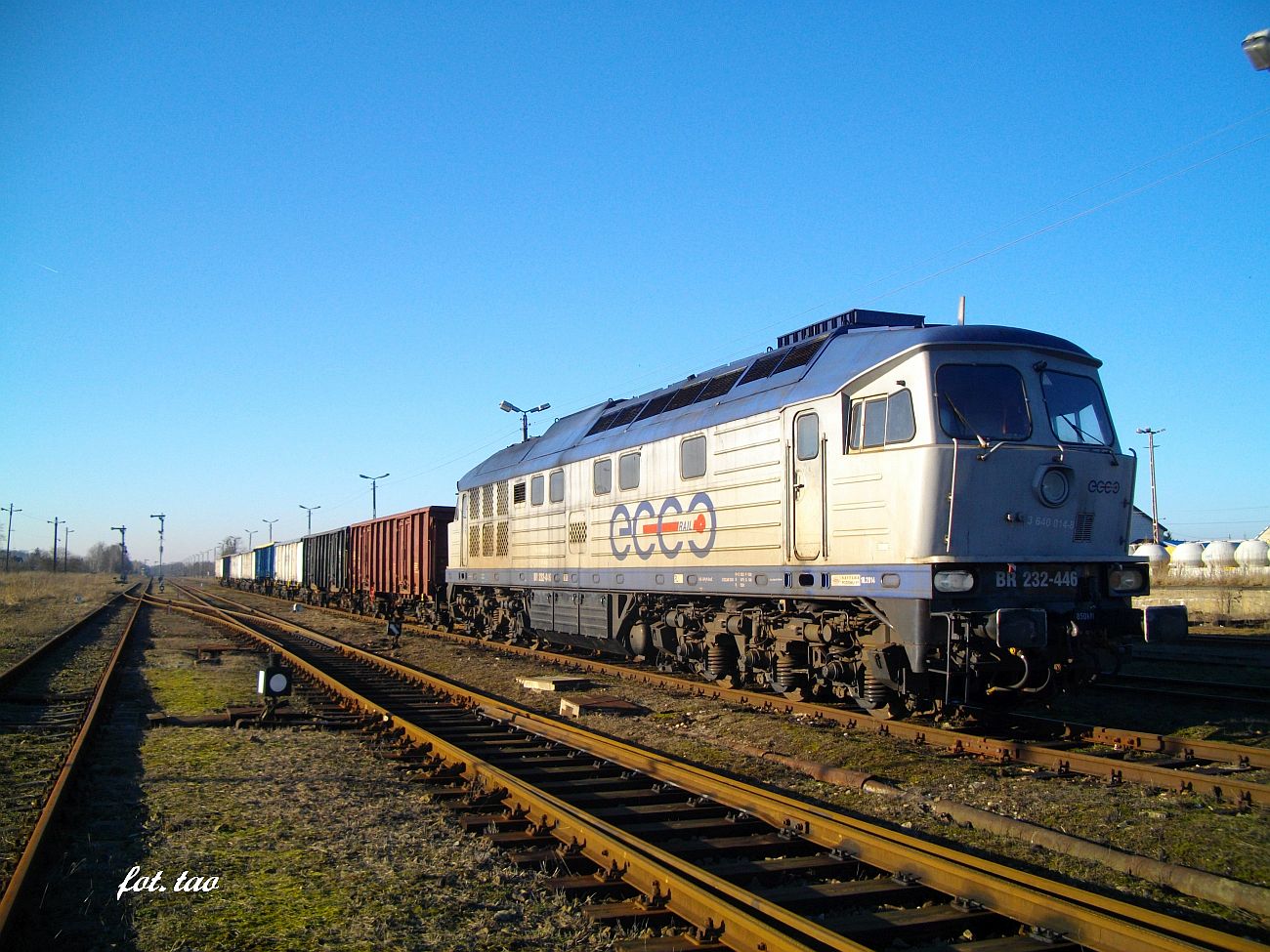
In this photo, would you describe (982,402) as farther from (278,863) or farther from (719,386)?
(278,863)

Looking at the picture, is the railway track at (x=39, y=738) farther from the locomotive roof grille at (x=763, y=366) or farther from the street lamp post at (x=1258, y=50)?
the street lamp post at (x=1258, y=50)

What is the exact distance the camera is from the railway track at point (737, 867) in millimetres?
4406

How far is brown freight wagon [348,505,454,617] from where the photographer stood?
87.0 ft

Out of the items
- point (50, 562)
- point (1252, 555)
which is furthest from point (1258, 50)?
point (50, 562)

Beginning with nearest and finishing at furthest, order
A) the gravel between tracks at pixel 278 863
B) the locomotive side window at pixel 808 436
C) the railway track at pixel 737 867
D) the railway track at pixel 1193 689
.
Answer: the railway track at pixel 737 867 → the gravel between tracks at pixel 278 863 → the locomotive side window at pixel 808 436 → the railway track at pixel 1193 689

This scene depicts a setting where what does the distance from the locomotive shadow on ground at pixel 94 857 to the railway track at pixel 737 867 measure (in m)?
2.25

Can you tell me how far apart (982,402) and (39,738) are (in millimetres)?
10850

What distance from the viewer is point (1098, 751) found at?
881cm

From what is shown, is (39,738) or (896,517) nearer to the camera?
(896,517)

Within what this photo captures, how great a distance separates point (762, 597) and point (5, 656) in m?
16.6

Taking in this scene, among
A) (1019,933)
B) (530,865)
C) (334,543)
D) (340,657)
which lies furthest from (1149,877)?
(334,543)

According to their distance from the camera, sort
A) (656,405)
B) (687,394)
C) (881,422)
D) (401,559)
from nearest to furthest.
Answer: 1. (881,422)
2. (687,394)
3. (656,405)
4. (401,559)

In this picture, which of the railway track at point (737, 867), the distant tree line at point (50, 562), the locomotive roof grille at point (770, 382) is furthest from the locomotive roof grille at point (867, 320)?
the distant tree line at point (50, 562)

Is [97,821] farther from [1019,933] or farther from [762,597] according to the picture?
[762,597]
